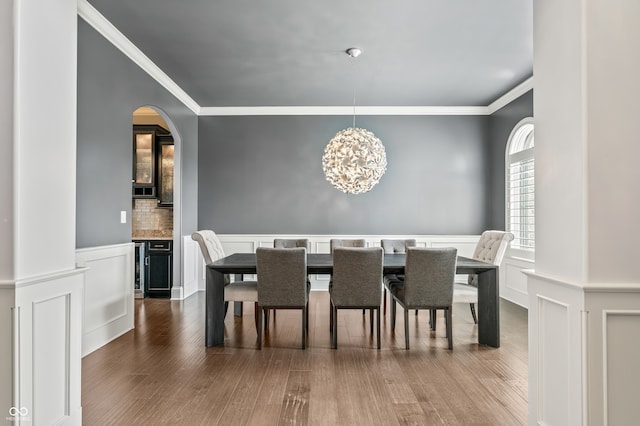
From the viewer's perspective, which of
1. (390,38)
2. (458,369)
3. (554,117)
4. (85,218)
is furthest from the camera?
A: (390,38)

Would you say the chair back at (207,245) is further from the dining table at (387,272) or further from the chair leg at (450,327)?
the chair leg at (450,327)

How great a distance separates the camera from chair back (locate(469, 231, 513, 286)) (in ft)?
13.2

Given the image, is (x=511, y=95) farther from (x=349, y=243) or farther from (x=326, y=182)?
(x=349, y=243)

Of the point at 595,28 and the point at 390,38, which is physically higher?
the point at 390,38

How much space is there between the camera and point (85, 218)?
336cm

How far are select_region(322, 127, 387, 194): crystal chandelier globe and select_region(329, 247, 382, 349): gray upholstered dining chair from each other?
1.20m

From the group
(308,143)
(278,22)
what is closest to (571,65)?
(278,22)

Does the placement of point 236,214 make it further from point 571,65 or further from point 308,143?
point 571,65

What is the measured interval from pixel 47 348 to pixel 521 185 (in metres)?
5.52

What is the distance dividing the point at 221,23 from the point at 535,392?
11.8ft

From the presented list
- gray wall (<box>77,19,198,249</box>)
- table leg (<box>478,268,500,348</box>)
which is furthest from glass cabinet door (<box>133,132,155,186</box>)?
table leg (<box>478,268,500,348</box>)

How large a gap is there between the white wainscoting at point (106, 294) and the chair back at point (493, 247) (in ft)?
11.8

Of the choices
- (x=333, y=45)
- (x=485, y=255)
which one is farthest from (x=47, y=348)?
(x=485, y=255)

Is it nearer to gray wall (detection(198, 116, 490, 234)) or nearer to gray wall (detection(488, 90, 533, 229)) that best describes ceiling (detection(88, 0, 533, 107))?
gray wall (detection(488, 90, 533, 229))
